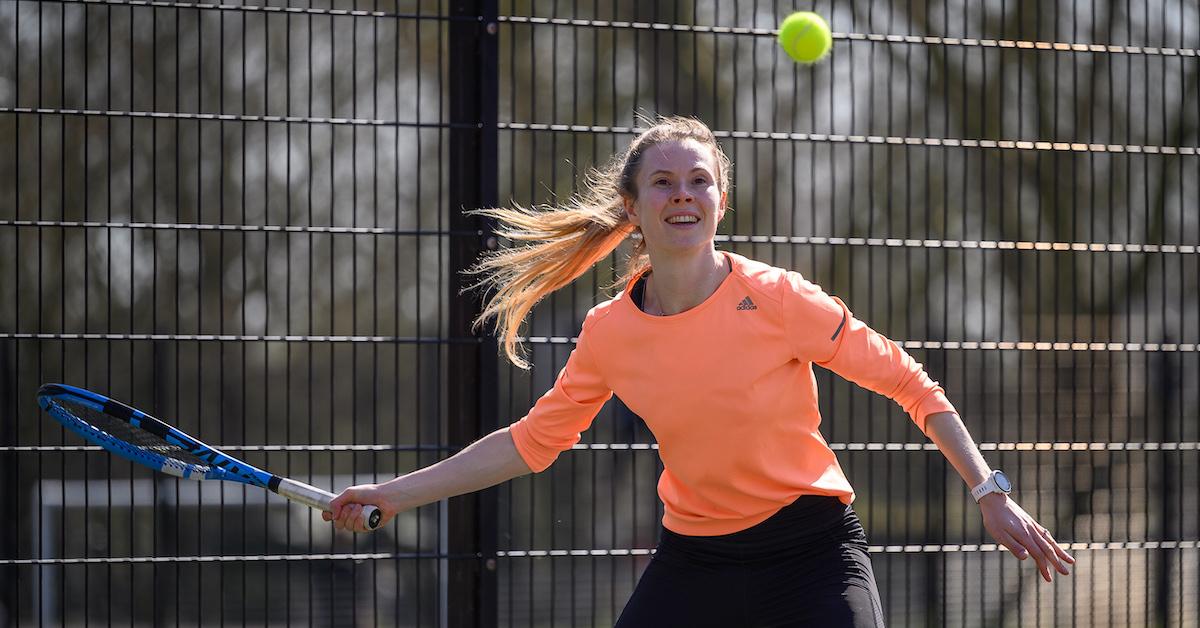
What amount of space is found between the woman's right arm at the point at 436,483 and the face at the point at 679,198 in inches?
25.6

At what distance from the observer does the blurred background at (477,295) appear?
4605 millimetres

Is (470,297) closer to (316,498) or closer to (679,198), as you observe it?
(316,498)

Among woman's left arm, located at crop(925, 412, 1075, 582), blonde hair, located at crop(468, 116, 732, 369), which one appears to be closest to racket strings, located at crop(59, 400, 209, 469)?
blonde hair, located at crop(468, 116, 732, 369)

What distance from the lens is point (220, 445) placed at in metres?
4.62

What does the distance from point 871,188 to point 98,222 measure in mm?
2570

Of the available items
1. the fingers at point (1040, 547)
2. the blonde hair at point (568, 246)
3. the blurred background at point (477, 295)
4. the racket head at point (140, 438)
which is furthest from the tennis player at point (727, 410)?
the blurred background at point (477, 295)

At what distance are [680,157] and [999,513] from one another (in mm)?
1123

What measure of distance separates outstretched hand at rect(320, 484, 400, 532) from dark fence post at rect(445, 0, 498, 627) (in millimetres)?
1099

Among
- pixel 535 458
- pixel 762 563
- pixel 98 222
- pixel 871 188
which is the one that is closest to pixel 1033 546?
pixel 762 563

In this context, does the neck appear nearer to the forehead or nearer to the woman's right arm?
the forehead

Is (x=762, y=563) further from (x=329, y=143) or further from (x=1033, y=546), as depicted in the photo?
(x=329, y=143)

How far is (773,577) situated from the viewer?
10.8 ft

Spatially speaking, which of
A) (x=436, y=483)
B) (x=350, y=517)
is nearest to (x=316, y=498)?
(x=350, y=517)

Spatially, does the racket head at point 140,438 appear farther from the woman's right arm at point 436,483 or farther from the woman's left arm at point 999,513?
the woman's left arm at point 999,513
